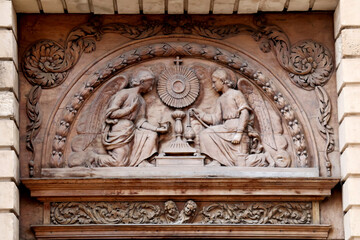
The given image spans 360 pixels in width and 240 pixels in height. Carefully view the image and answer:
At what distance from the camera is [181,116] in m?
14.2

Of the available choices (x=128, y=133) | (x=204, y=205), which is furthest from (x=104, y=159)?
(x=204, y=205)

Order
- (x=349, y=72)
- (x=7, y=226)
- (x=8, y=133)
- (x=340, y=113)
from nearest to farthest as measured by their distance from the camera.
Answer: (x=7, y=226)
(x=8, y=133)
(x=349, y=72)
(x=340, y=113)

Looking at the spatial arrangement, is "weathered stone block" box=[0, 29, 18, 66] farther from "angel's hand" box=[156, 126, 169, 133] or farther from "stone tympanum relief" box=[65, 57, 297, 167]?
"angel's hand" box=[156, 126, 169, 133]

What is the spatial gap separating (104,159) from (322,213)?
3.18 meters

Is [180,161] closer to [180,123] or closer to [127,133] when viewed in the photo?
[180,123]

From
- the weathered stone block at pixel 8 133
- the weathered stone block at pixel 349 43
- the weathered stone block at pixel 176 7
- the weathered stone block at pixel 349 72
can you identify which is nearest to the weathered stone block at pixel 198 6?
the weathered stone block at pixel 176 7

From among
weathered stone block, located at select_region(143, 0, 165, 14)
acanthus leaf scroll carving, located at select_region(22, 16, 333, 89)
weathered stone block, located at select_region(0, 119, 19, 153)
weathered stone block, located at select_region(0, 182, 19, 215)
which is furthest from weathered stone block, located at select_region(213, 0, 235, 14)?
weathered stone block, located at select_region(0, 182, 19, 215)

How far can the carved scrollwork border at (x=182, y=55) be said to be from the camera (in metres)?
14.0

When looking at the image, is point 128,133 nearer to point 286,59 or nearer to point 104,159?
point 104,159

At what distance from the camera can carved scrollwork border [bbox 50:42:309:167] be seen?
1399 cm

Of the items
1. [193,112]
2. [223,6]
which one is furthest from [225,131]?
[223,6]

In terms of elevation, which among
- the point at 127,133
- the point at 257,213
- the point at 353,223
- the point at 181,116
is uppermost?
the point at 181,116

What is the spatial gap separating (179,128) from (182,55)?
115 centimetres

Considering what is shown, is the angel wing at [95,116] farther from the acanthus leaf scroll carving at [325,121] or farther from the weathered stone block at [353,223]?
the weathered stone block at [353,223]
